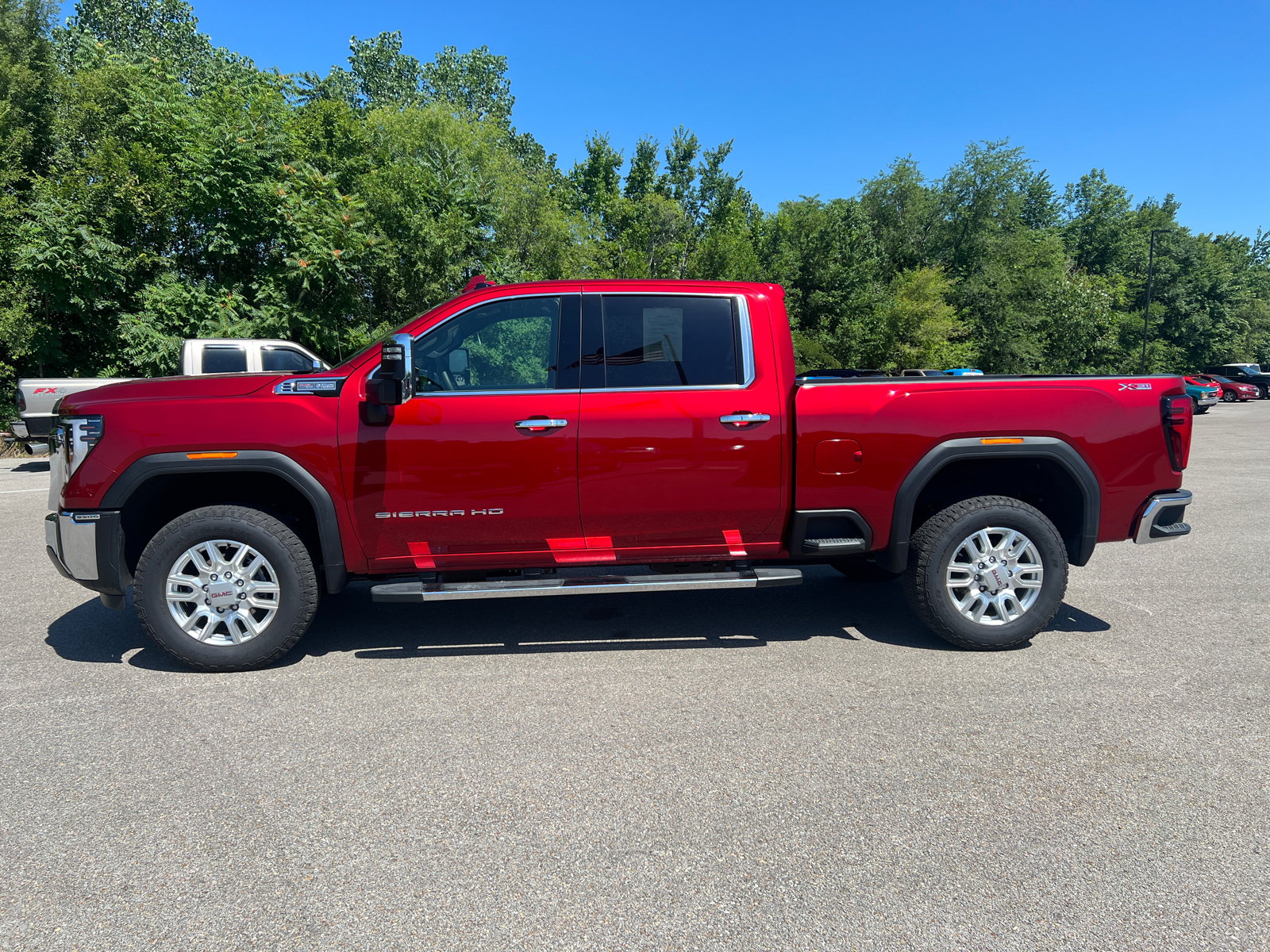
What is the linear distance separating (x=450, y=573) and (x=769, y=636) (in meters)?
1.97

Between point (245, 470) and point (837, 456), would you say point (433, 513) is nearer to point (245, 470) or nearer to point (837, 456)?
point (245, 470)

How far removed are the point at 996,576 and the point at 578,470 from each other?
8.15ft

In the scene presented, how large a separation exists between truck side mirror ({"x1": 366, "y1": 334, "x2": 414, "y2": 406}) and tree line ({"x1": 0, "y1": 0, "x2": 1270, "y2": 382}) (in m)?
8.61

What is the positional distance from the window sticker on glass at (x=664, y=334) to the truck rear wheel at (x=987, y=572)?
1.77 m

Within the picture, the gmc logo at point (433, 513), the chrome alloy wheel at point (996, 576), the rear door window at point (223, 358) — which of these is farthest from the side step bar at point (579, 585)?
the rear door window at point (223, 358)

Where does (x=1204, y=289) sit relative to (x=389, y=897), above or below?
above

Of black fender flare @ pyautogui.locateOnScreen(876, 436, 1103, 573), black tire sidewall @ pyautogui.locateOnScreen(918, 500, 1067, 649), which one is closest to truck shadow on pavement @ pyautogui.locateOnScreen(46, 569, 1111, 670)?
black tire sidewall @ pyautogui.locateOnScreen(918, 500, 1067, 649)

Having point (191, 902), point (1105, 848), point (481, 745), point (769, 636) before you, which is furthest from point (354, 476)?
point (1105, 848)

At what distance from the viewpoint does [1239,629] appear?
5.16 m

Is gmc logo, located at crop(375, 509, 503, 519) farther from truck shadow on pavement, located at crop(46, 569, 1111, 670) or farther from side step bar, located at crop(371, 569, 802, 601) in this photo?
truck shadow on pavement, located at crop(46, 569, 1111, 670)

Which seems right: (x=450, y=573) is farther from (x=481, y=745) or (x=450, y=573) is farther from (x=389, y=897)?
(x=389, y=897)

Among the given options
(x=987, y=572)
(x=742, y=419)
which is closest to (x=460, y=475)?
(x=742, y=419)

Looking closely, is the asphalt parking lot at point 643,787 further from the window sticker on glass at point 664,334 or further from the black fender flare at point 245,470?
the window sticker on glass at point 664,334

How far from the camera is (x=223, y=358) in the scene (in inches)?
484
